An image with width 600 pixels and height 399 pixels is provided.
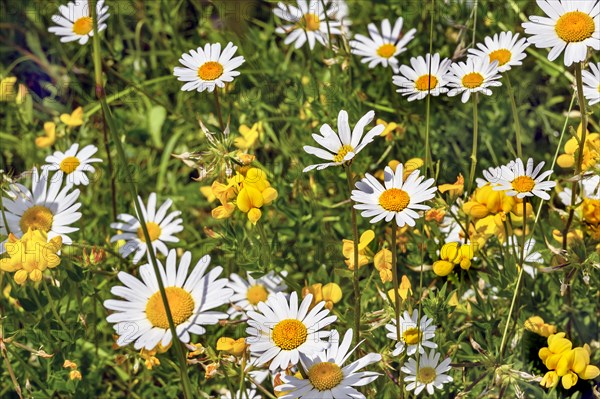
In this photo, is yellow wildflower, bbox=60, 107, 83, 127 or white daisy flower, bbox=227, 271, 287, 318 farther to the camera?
yellow wildflower, bbox=60, 107, 83, 127

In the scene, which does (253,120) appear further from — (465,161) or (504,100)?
(504,100)

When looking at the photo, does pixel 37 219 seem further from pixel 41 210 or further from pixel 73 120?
pixel 73 120

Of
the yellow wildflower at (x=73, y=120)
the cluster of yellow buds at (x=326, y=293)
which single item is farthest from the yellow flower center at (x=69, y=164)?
the cluster of yellow buds at (x=326, y=293)

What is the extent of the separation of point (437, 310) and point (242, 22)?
54.1 inches

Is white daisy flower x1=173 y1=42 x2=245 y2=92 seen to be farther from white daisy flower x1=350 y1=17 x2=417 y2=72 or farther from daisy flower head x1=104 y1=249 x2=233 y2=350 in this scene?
white daisy flower x1=350 y1=17 x2=417 y2=72

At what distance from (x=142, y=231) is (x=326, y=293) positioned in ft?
1.33

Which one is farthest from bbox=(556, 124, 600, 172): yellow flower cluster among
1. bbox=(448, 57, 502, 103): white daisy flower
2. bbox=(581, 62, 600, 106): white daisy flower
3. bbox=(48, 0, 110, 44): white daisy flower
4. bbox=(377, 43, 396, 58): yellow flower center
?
bbox=(48, 0, 110, 44): white daisy flower

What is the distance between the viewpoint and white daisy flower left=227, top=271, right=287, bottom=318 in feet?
5.09

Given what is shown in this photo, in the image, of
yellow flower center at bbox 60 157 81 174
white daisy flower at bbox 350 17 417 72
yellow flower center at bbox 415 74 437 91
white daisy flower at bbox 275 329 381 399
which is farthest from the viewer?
white daisy flower at bbox 350 17 417 72

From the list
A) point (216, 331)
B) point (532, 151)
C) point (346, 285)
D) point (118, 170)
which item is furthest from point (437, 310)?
point (532, 151)

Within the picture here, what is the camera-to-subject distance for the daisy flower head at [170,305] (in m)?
1.27

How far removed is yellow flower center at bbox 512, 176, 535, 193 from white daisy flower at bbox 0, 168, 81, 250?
776 millimetres

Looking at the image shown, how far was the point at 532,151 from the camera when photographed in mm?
2205

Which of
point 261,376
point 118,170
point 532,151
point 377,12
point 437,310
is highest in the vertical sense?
point 377,12
